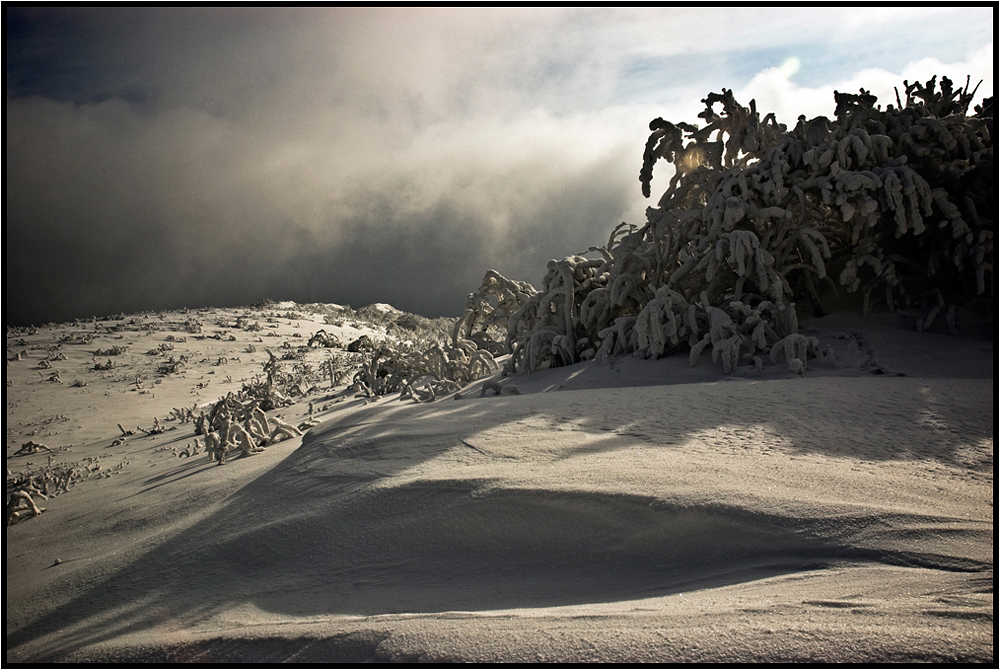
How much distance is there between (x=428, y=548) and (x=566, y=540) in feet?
1.60

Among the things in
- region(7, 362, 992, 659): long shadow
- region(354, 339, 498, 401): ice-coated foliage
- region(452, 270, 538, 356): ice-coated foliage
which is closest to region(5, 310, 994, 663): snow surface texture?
region(7, 362, 992, 659): long shadow

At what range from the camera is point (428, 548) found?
1934 millimetres

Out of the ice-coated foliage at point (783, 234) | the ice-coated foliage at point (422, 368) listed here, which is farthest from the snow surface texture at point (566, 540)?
the ice-coated foliage at point (422, 368)

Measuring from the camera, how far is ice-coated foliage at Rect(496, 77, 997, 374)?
525 cm

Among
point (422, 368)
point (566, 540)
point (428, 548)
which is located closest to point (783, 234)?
point (422, 368)

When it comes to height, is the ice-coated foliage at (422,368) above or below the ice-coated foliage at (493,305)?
below

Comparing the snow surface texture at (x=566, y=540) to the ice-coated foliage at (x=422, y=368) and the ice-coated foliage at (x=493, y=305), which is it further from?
the ice-coated foliage at (x=493, y=305)

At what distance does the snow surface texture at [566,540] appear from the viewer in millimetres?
1338

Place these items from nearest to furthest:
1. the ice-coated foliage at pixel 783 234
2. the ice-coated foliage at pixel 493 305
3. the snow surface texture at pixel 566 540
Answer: the snow surface texture at pixel 566 540 → the ice-coated foliage at pixel 783 234 → the ice-coated foliage at pixel 493 305

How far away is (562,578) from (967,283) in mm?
6342

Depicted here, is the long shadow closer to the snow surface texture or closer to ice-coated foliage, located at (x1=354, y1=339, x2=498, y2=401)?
the snow surface texture

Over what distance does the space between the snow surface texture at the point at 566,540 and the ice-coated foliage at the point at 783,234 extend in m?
1.77

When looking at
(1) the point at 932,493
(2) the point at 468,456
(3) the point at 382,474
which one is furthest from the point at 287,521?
(1) the point at 932,493

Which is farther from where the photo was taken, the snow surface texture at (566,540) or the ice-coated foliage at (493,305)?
the ice-coated foliage at (493,305)
